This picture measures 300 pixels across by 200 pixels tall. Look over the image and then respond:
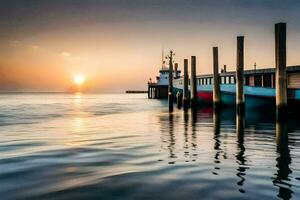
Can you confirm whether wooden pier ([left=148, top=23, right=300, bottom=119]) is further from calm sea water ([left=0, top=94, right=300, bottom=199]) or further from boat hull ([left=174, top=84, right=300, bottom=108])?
calm sea water ([left=0, top=94, right=300, bottom=199])

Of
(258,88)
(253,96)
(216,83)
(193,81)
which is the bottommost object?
(253,96)

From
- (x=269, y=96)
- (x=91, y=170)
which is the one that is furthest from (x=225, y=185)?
(x=269, y=96)

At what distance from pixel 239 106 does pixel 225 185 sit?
18.0m

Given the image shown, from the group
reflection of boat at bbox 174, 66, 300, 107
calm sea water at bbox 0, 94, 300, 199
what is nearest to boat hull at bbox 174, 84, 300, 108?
reflection of boat at bbox 174, 66, 300, 107

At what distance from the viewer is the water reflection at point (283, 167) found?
21.7 ft

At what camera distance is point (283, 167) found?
8.88 meters

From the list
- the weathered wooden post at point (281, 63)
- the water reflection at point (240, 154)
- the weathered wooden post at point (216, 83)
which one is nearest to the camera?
the water reflection at point (240, 154)

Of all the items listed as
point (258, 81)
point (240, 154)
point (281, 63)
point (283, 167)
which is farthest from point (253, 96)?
point (283, 167)

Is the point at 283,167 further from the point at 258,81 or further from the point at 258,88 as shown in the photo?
the point at 258,81

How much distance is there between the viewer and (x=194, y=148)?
12.3 m

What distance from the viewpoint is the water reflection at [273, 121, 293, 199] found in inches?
261

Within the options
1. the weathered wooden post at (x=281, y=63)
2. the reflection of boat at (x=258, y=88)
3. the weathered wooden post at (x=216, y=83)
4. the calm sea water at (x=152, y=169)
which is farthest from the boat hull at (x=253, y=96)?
the calm sea water at (x=152, y=169)

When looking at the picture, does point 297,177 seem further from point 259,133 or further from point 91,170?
point 259,133

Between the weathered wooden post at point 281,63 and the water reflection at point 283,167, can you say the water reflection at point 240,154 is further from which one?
the weathered wooden post at point 281,63
